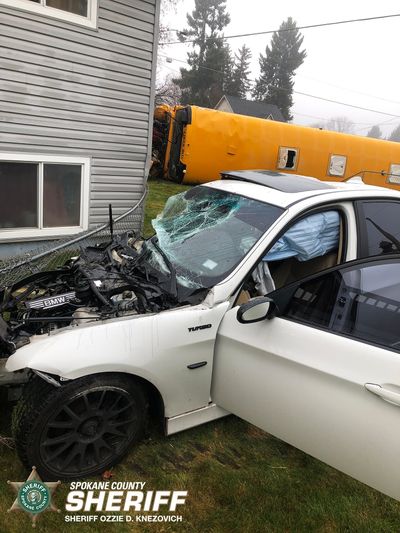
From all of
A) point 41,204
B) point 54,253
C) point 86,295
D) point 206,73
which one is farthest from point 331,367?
point 206,73

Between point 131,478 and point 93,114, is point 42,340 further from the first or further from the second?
point 93,114

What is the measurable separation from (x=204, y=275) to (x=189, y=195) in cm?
123

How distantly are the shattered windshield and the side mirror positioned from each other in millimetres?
342

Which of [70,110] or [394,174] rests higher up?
[70,110]

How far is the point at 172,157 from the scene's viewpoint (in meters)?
12.6

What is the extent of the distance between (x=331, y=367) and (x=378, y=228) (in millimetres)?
1491

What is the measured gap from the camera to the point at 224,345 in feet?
8.41

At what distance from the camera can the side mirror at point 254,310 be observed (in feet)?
7.58

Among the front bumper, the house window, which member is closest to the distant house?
the house window

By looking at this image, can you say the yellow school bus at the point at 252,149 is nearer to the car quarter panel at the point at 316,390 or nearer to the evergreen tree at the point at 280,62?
the car quarter panel at the point at 316,390

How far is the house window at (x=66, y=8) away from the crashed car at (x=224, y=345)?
12.3ft

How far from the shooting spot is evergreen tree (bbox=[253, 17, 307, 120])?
177 feet

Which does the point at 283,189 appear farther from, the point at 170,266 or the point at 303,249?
the point at 170,266

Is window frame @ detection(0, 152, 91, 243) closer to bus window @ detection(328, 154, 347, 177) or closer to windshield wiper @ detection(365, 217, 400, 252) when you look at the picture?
windshield wiper @ detection(365, 217, 400, 252)
